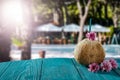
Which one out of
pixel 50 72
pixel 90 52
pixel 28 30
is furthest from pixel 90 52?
pixel 28 30

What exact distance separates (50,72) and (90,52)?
50cm

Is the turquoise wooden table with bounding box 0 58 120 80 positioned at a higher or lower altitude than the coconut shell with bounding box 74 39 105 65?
lower

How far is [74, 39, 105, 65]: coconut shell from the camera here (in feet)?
11.9

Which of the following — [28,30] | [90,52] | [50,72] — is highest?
[28,30]

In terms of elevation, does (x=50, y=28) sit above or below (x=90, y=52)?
above

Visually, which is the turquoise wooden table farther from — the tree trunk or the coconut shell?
the tree trunk

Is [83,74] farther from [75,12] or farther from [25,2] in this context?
[75,12]

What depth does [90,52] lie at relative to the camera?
3623mm

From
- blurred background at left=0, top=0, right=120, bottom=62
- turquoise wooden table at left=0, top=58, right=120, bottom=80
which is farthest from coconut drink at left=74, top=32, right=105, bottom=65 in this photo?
blurred background at left=0, top=0, right=120, bottom=62

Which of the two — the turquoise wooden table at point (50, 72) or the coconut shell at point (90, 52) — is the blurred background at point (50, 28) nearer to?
the coconut shell at point (90, 52)

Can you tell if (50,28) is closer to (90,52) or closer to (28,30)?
(28,30)

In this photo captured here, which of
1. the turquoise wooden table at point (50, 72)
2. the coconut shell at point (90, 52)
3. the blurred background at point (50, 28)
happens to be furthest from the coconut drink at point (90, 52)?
the blurred background at point (50, 28)

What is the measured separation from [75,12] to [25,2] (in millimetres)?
37889

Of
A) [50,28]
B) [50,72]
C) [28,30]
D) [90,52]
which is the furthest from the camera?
[50,28]
